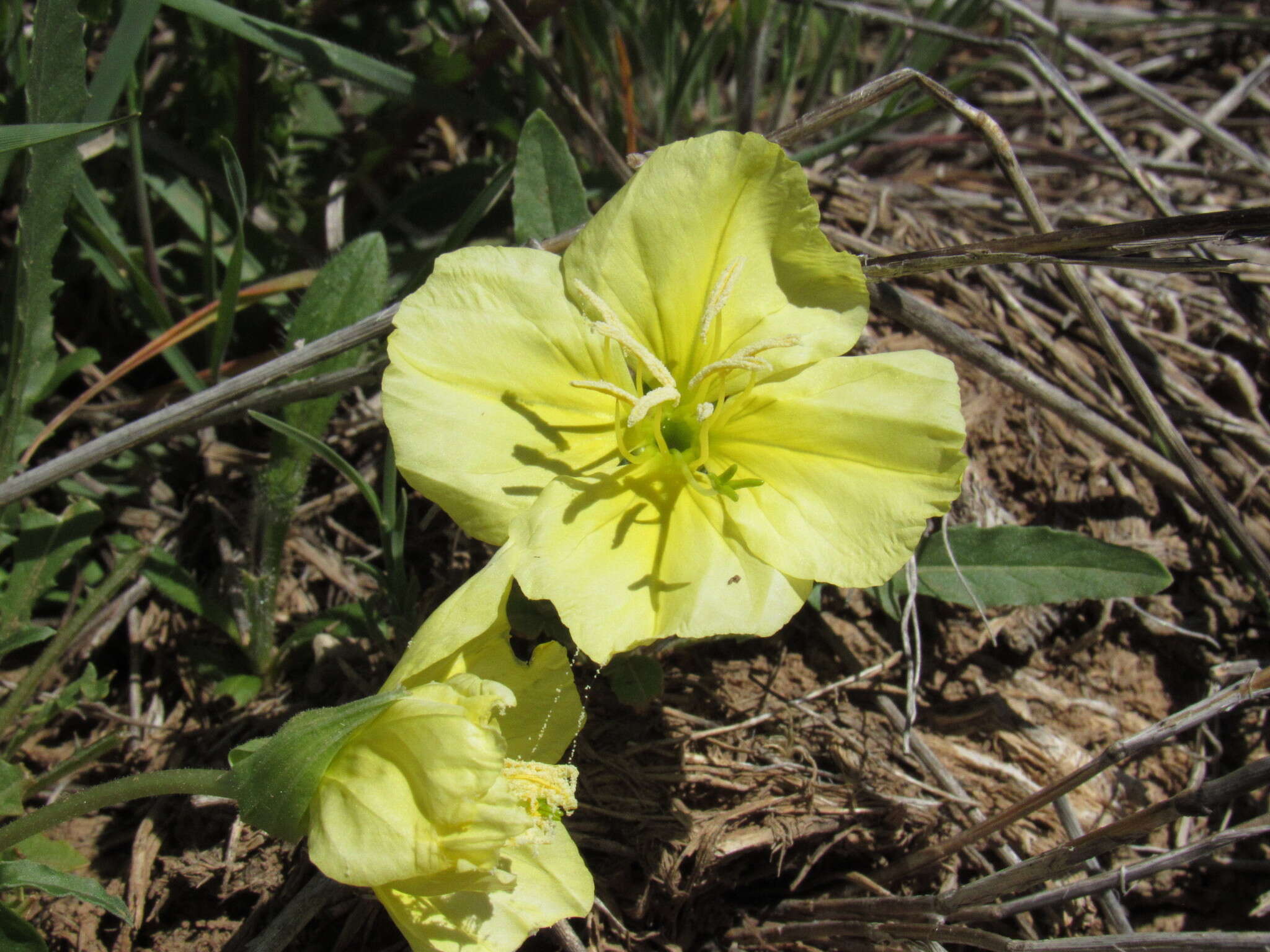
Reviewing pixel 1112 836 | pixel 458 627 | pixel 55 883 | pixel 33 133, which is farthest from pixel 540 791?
pixel 33 133

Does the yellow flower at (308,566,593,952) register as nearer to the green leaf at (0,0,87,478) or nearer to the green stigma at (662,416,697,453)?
the green stigma at (662,416,697,453)

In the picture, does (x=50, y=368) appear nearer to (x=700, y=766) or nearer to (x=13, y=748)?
(x=13, y=748)

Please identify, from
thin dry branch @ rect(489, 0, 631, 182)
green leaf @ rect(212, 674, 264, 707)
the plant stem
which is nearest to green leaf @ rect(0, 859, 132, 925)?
the plant stem

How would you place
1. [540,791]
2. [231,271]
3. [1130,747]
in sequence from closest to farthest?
[540,791]
[1130,747]
[231,271]

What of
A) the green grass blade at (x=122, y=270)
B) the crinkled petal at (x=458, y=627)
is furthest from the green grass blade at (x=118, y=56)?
the crinkled petal at (x=458, y=627)

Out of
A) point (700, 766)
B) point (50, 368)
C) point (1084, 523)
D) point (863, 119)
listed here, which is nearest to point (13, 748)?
point (50, 368)

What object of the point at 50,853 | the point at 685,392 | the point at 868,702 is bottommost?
the point at 868,702

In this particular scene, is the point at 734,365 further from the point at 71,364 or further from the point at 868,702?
the point at 71,364
